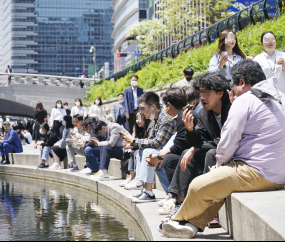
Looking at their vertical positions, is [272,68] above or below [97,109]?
above

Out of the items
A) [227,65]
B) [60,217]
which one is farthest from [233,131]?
[60,217]

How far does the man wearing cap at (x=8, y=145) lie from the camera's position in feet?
52.4

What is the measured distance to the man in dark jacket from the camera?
473cm

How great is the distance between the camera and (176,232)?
4.34 metres

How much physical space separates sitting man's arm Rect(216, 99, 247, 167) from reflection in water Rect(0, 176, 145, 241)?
1860 millimetres

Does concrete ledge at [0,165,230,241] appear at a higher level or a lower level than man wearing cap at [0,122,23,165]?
lower

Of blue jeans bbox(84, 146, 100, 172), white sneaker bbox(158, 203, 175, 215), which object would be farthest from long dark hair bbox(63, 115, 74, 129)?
white sneaker bbox(158, 203, 175, 215)

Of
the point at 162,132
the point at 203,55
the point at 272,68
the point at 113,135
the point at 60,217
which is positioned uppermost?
the point at 203,55

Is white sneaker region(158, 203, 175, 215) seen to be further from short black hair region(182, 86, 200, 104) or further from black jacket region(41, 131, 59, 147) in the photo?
black jacket region(41, 131, 59, 147)

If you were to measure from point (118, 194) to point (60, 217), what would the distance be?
1.19 meters

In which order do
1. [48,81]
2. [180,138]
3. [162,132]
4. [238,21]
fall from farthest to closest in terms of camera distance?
[48,81] < [238,21] < [162,132] < [180,138]

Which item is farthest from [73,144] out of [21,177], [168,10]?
[168,10]

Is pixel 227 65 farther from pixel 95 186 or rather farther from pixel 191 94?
pixel 95 186

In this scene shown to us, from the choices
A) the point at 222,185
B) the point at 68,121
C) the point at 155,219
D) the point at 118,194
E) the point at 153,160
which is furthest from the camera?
the point at 68,121
